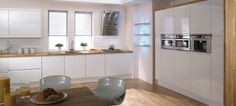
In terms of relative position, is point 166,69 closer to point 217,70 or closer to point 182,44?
point 182,44

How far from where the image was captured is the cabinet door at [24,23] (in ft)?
18.0

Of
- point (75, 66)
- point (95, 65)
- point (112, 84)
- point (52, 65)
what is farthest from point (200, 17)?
point (52, 65)

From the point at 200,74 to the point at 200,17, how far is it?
1129 mm

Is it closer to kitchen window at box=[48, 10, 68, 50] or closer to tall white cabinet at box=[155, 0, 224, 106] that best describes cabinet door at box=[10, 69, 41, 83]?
kitchen window at box=[48, 10, 68, 50]

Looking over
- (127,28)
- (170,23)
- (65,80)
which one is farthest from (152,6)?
(65,80)

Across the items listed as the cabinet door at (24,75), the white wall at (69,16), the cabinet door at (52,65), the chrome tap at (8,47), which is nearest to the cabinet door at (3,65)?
the cabinet door at (24,75)

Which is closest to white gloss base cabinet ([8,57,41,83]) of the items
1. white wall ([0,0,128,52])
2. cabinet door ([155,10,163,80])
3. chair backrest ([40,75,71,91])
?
Answer: white wall ([0,0,128,52])

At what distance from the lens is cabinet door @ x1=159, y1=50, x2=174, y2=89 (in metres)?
5.11

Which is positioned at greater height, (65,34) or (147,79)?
(65,34)

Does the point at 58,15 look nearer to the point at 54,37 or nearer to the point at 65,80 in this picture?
the point at 54,37

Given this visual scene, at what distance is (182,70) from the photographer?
4.71m

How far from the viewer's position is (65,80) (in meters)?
3.01

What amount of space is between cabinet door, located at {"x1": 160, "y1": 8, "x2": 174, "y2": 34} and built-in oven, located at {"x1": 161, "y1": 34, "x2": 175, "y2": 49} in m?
0.10

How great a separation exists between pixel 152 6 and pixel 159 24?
0.61m
